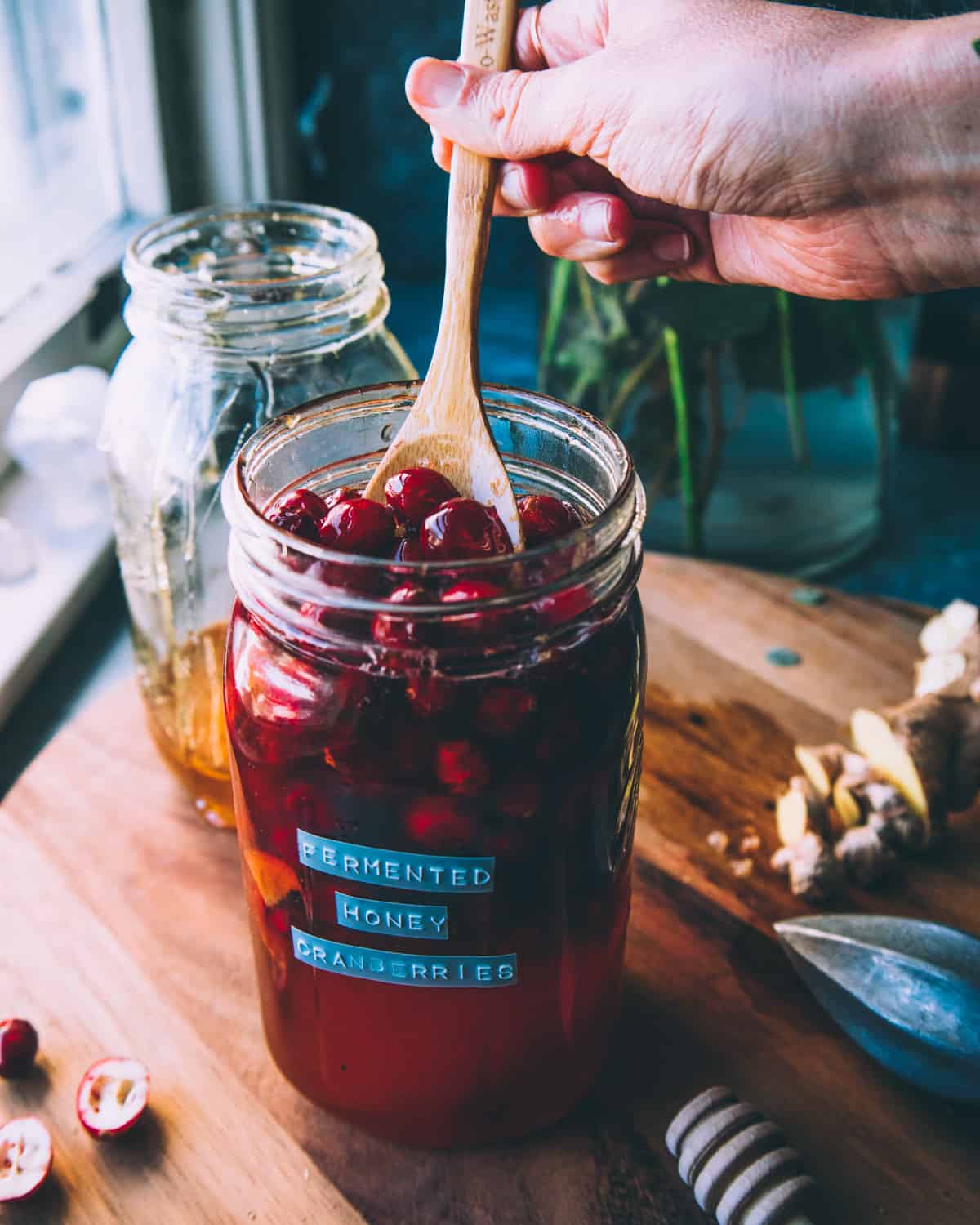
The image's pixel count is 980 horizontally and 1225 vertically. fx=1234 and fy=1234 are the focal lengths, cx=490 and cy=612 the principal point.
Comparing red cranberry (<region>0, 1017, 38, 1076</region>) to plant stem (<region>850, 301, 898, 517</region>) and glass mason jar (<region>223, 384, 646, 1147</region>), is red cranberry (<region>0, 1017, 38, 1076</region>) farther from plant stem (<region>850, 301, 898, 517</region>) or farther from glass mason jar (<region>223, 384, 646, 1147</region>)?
plant stem (<region>850, 301, 898, 517</region>)

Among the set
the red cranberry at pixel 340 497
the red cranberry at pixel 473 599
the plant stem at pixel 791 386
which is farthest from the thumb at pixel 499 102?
the plant stem at pixel 791 386

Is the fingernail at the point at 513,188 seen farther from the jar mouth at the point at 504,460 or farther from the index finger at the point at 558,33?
the jar mouth at the point at 504,460

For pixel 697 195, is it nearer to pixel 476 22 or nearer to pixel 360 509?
pixel 476 22

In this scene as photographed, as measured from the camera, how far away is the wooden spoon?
0.67 meters

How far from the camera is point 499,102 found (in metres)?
0.75

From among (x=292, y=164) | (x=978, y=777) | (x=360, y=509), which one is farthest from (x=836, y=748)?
(x=292, y=164)

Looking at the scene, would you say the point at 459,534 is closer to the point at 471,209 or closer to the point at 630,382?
the point at 471,209

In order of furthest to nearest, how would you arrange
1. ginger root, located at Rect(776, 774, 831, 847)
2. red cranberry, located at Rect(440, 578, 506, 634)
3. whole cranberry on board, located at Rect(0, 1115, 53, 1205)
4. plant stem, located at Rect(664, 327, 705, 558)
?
plant stem, located at Rect(664, 327, 705, 558) < ginger root, located at Rect(776, 774, 831, 847) < whole cranberry on board, located at Rect(0, 1115, 53, 1205) < red cranberry, located at Rect(440, 578, 506, 634)

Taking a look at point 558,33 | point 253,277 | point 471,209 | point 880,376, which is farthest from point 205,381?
point 880,376

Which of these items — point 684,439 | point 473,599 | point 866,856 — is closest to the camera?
point 473,599

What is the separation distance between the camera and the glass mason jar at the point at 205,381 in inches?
32.5

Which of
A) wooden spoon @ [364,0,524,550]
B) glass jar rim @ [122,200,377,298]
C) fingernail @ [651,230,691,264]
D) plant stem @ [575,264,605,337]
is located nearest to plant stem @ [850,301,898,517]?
plant stem @ [575,264,605,337]

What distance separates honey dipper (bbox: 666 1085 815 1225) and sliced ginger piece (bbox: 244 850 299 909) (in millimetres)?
249

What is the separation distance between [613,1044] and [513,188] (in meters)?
0.63
